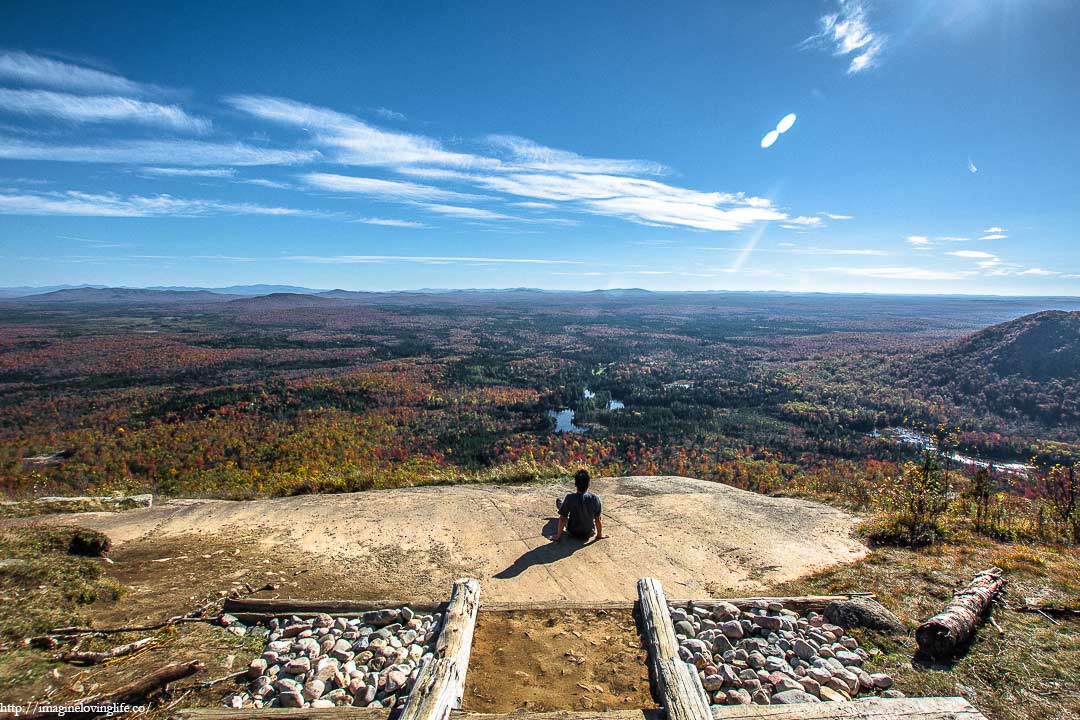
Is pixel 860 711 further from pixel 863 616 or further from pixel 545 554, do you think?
pixel 545 554

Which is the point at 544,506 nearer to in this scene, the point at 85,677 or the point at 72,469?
the point at 85,677

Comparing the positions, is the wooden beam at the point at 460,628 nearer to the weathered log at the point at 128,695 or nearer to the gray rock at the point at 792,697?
the weathered log at the point at 128,695

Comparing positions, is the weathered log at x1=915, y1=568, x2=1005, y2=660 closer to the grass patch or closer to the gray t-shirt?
the gray t-shirt

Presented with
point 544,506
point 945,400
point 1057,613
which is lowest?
point 945,400

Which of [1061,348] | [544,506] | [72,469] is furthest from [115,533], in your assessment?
[1061,348]

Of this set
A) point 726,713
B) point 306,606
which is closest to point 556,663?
point 726,713
